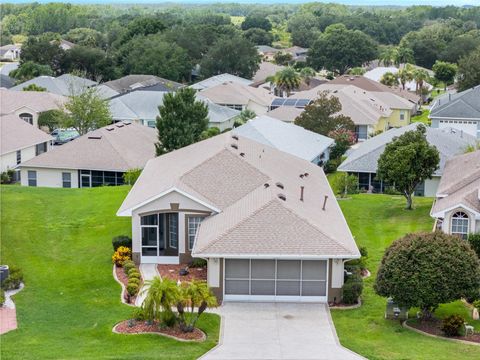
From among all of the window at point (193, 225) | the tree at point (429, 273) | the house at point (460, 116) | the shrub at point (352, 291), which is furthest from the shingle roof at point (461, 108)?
the tree at point (429, 273)

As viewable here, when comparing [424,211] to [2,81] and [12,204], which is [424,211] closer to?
[12,204]

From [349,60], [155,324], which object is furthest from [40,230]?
[349,60]

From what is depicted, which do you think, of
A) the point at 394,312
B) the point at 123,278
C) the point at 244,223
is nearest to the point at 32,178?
the point at 123,278

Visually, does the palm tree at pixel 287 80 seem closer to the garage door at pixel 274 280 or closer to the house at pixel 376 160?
the house at pixel 376 160

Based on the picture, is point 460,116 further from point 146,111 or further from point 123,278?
point 123,278

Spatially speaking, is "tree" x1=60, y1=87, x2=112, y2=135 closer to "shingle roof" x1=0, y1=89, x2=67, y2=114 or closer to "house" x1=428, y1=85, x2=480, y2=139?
"shingle roof" x1=0, y1=89, x2=67, y2=114

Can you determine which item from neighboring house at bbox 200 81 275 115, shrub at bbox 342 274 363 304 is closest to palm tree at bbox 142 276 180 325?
shrub at bbox 342 274 363 304
